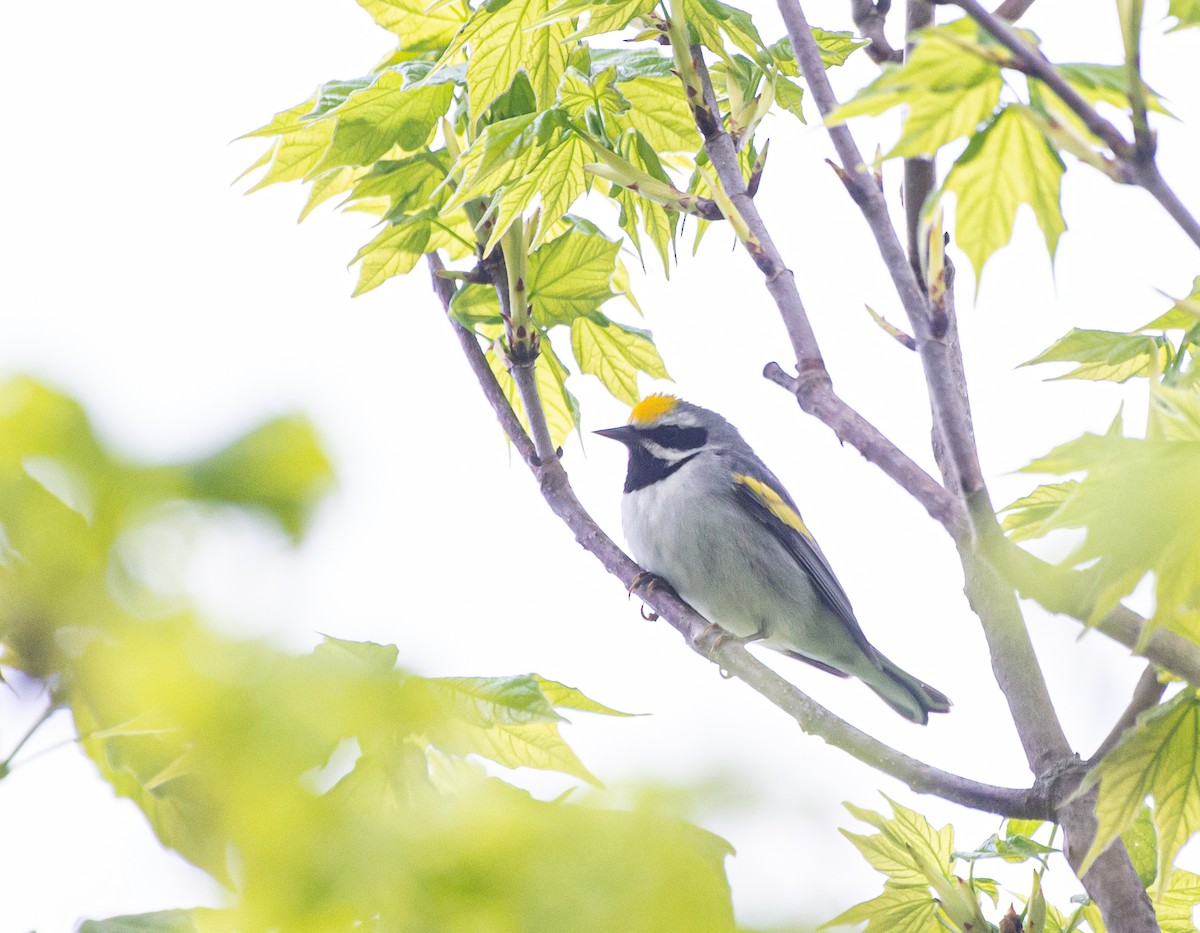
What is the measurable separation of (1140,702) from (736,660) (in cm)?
85

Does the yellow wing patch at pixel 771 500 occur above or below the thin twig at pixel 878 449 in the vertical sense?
below

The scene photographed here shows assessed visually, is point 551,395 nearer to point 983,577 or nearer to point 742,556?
point 983,577

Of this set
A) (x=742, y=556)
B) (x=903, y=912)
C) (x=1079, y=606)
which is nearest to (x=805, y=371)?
(x=1079, y=606)

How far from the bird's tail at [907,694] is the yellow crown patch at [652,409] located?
4.13 feet

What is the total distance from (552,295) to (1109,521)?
1.33m

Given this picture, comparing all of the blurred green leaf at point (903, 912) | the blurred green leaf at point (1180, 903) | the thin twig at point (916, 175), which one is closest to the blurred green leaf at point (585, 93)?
the thin twig at point (916, 175)

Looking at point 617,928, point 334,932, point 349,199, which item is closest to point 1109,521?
point 617,928

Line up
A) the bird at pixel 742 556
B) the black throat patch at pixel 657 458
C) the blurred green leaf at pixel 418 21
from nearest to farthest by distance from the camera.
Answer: the blurred green leaf at pixel 418 21, the bird at pixel 742 556, the black throat patch at pixel 657 458

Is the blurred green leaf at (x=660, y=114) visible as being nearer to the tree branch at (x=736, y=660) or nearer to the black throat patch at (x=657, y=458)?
the tree branch at (x=736, y=660)

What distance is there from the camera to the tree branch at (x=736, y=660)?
146 cm

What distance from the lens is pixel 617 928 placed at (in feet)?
1.85

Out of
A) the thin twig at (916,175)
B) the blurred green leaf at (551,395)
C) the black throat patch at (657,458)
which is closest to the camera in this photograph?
the thin twig at (916,175)

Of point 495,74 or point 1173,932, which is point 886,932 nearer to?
point 1173,932

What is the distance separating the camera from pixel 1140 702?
1.25 metres
